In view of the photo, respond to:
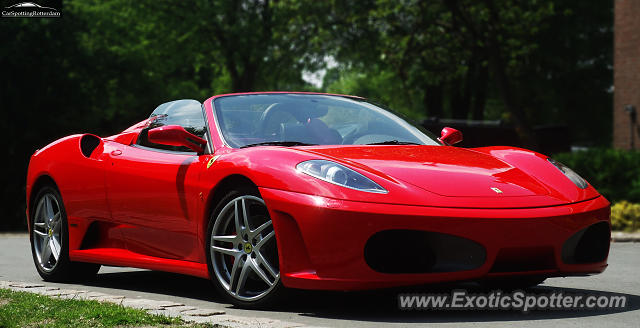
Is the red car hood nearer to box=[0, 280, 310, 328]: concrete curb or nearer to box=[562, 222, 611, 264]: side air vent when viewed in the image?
box=[562, 222, 611, 264]: side air vent

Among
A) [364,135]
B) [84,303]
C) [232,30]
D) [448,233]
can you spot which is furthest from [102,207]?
[232,30]

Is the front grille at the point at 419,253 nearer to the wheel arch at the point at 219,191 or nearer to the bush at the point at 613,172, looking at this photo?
the wheel arch at the point at 219,191

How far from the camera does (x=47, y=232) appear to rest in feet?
24.8

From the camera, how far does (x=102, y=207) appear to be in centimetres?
680

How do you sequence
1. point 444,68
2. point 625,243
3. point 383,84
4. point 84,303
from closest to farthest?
1. point 84,303
2. point 625,243
3. point 444,68
4. point 383,84

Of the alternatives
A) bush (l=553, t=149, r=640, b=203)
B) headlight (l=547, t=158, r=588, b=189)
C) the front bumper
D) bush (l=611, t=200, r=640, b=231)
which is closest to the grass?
the front bumper

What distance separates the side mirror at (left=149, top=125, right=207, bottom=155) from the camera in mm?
5812

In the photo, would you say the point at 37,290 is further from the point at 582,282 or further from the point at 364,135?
the point at 582,282

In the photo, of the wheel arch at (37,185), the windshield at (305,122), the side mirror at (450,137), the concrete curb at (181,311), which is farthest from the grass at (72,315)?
the side mirror at (450,137)

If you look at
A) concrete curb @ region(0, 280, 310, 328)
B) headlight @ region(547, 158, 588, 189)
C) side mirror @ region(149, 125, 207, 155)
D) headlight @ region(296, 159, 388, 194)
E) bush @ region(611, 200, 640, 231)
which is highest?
side mirror @ region(149, 125, 207, 155)

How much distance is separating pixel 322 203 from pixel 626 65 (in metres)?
21.4

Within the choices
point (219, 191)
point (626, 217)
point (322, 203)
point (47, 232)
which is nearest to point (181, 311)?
point (219, 191)

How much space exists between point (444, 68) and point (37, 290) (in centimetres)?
2172

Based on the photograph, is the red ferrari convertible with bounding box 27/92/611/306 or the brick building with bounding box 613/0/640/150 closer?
the red ferrari convertible with bounding box 27/92/611/306
